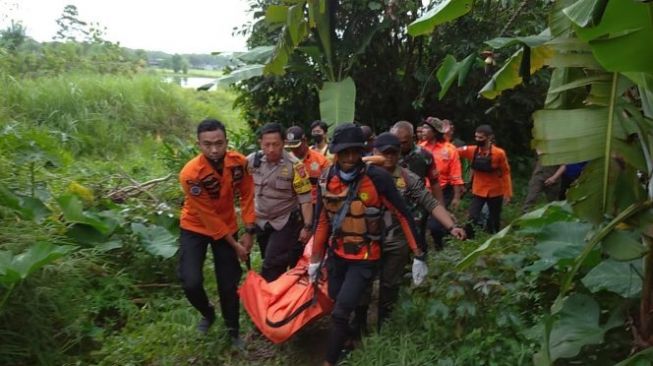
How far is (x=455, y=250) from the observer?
496 centimetres

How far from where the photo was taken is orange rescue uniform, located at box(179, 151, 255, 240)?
13.9 feet

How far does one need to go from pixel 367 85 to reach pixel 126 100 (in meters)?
5.67

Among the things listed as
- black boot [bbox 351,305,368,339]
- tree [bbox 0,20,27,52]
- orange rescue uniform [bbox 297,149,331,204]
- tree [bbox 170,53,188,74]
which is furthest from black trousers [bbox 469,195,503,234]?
tree [bbox 170,53,188,74]

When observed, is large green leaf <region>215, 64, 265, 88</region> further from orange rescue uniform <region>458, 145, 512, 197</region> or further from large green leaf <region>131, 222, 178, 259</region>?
orange rescue uniform <region>458, 145, 512, 197</region>

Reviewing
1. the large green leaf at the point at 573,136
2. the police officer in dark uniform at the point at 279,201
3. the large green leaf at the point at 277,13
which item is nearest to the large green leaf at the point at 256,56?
the large green leaf at the point at 277,13

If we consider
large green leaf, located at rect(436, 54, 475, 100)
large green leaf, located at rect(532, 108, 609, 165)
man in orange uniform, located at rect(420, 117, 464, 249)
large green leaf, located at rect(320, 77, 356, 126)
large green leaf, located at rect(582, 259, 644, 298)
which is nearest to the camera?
large green leaf, located at rect(532, 108, 609, 165)

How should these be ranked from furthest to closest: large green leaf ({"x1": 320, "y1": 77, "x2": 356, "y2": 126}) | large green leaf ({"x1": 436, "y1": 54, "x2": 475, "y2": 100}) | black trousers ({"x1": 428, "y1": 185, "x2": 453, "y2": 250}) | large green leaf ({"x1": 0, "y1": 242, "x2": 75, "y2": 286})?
large green leaf ({"x1": 320, "y1": 77, "x2": 356, "y2": 126}) < black trousers ({"x1": 428, "y1": 185, "x2": 453, "y2": 250}) < large green leaf ({"x1": 0, "y1": 242, "x2": 75, "y2": 286}) < large green leaf ({"x1": 436, "y1": 54, "x2": 475, "y2": 100})

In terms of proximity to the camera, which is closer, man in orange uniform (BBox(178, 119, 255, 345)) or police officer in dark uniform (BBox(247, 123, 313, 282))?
man in orange uniform (BBox(178, 119, 255, 345))

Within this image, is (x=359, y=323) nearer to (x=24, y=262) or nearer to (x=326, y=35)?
(x=24, y=262)

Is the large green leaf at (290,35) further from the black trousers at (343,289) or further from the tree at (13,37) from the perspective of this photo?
the tree at (13,37)

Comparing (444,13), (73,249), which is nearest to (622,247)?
(444,13)

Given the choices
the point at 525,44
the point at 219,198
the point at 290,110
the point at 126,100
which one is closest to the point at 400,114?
the point at 290,110

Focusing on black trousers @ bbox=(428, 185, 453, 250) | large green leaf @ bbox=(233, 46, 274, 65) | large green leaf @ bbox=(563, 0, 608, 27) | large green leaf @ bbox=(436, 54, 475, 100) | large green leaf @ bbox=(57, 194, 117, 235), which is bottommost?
black trousers @ bbox=(428, 185, 453, 250)

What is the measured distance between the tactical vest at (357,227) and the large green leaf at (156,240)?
2280 millimetres
